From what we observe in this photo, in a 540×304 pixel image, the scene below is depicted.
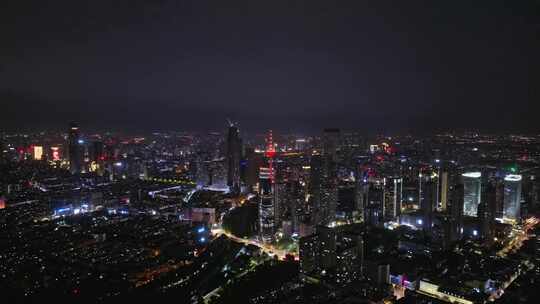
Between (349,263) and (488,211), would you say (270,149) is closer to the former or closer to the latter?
(488,211)

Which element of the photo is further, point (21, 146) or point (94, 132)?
point (94, 132)

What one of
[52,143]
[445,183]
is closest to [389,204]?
[445,183]

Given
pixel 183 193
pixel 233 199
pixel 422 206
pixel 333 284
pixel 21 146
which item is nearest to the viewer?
pixel 333 284

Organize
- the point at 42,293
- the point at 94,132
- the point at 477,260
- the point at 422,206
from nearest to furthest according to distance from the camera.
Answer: the point at 42,293 < the point at 477,260 < the point at 422,206 < the point at 94,132

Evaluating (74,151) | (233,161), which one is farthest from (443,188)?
(74,151)

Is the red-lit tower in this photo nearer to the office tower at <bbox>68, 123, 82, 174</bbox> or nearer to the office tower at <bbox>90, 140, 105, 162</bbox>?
the office tower at <bbox>90, 140, 105, 162</bbox>

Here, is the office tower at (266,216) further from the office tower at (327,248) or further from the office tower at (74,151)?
the office tower at (74,151)

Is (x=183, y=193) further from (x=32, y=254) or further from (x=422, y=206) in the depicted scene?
(x=422, y=206)
